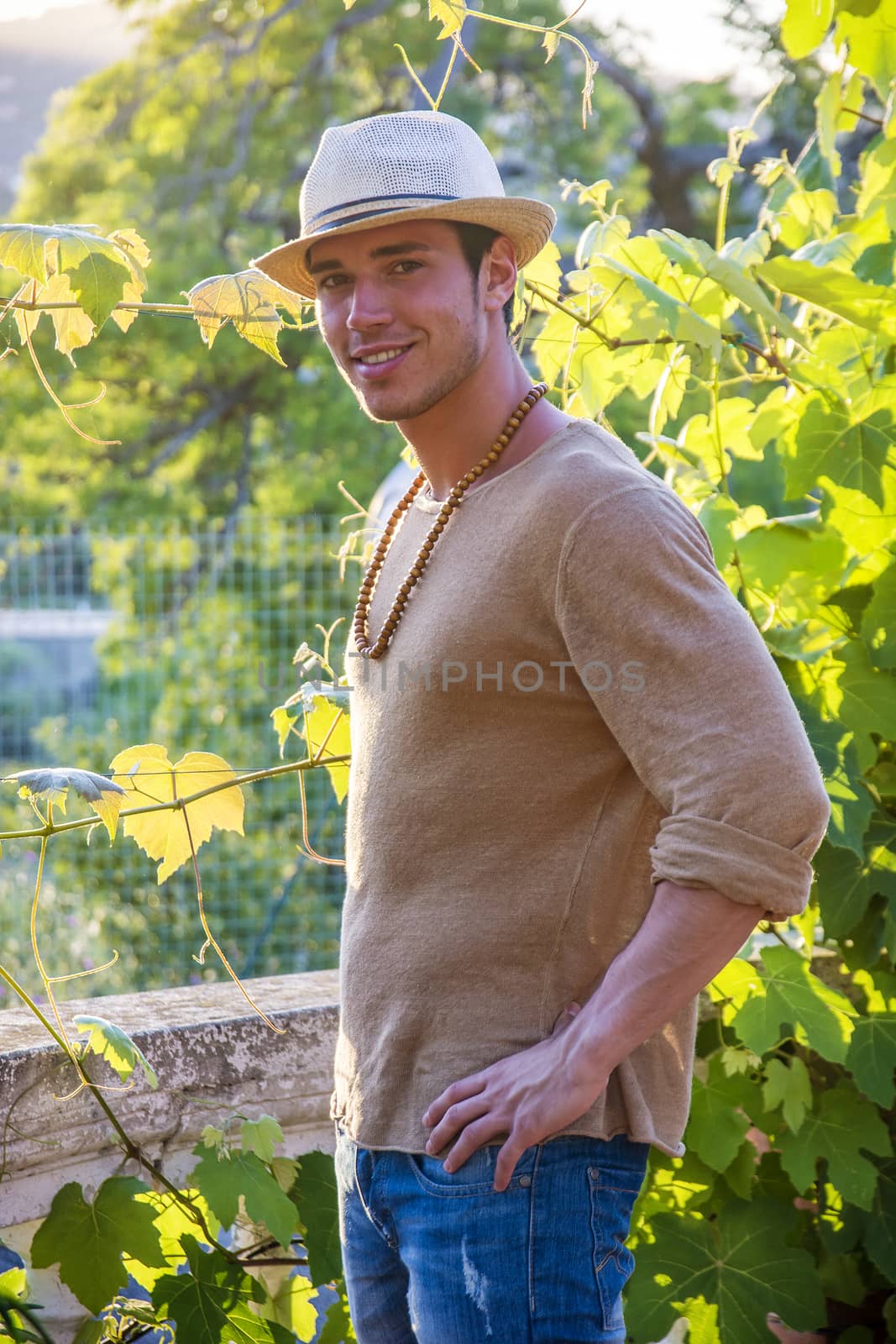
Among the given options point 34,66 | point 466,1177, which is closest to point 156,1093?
point 466,1177

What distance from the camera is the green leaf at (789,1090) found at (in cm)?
196

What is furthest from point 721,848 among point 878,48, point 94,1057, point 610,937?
point 878,48

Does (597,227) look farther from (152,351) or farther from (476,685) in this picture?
(152,351)

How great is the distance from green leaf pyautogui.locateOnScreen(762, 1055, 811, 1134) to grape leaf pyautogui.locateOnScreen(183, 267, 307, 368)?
1139 mm

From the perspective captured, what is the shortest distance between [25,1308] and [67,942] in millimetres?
4780

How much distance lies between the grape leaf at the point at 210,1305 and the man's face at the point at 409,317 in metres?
1.05

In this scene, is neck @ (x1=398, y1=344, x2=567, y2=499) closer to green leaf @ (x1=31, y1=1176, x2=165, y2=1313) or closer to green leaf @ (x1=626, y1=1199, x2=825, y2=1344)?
green leaf @ (x1=31, y1=1176, x2=165, y2=1313)

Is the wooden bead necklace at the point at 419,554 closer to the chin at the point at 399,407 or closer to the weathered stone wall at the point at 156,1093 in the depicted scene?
the chin at the point at 399,407

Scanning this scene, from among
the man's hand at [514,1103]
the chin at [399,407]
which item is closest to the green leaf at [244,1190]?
the man's hand at [514,1103]

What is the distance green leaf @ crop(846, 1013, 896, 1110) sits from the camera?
1954mm

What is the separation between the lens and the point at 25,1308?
1.66 m

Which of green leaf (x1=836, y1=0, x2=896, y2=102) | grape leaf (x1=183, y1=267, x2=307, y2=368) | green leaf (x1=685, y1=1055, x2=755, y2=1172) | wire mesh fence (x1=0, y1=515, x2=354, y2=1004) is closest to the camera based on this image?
A: grape leaf (x1=183, y1=267, x2=307, y2=368)

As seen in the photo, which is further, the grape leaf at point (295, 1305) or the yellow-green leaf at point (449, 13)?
the grape leaf at point (295, 1305)

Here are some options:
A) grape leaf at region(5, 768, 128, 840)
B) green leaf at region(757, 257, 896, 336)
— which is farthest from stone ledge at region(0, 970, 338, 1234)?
green leaf at region(757, 257, 896, 336)
